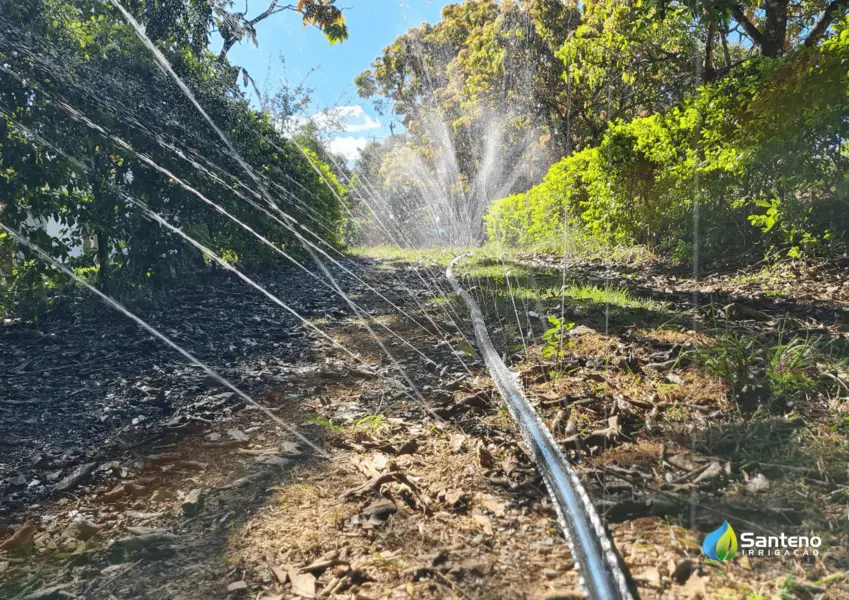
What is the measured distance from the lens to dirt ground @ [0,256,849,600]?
142cm

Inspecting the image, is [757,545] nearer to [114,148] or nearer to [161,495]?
[161,495]

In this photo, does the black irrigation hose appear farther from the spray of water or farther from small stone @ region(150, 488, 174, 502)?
small stone @ region(150, 488, 174, 502)

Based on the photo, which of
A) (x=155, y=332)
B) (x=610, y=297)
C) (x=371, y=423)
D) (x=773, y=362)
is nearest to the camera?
(x=773, y=362)

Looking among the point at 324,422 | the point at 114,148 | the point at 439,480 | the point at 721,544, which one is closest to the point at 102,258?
the point at 114,148

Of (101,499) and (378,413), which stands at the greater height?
(378,413)

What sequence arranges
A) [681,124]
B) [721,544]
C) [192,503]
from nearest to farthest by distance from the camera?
1. [721,544]
2. [192,503]
3. [681,124]

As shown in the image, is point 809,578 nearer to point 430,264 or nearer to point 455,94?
point 430,264

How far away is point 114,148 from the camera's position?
15.3 feet

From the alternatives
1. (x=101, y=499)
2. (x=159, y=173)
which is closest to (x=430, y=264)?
(x=159, y=173)

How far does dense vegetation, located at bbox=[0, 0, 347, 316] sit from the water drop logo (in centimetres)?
497

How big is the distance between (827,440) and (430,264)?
8.33 metres

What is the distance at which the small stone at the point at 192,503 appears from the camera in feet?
5.98

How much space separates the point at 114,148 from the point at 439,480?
14.9 feet

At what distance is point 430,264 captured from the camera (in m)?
9.99
